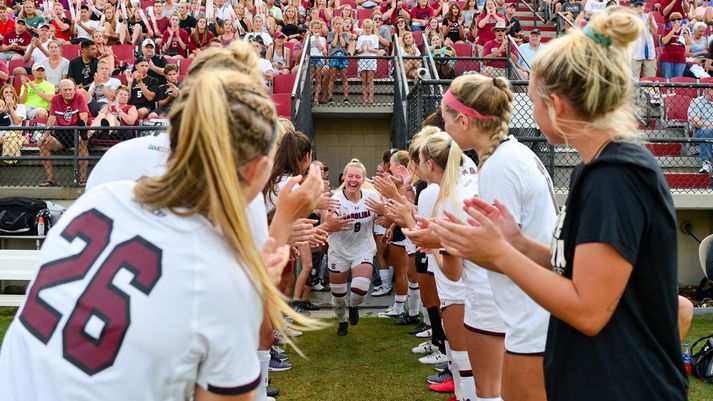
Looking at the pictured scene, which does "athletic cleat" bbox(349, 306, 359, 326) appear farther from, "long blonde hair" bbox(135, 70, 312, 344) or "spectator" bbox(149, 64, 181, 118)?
"long blonde hair" bbox(135, 70, 312, 344)

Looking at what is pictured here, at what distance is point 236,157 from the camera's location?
4.88ft

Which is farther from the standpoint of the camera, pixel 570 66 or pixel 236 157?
pixel 570 66

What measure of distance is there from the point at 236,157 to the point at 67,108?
33.4 ft

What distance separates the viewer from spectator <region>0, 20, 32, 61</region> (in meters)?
14.1

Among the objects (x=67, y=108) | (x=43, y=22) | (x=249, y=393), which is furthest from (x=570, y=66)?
(x=43, y=22)

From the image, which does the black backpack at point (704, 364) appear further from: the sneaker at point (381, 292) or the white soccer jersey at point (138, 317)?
the white soccer jersey at point (138, 317)

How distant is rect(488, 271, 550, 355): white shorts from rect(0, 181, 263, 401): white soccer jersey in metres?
1.75

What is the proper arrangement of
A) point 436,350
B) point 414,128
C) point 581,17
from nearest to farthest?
point 581,17 < point 436,350 < point 414,128

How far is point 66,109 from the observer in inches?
422

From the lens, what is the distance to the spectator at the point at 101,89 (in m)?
11.3

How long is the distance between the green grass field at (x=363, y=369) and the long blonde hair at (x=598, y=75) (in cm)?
418

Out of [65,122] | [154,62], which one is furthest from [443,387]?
[154,62]

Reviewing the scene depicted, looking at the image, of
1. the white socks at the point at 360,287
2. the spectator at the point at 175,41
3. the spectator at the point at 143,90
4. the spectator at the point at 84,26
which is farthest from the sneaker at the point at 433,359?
the spectator at the point at 84,26

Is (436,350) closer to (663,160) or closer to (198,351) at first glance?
(663,160)
